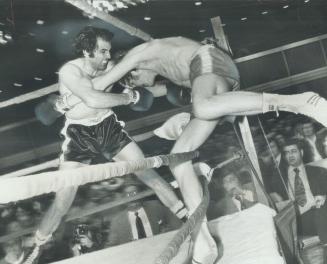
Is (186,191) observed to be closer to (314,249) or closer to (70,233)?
(314,249)

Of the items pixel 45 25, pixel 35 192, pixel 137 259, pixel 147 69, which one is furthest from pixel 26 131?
pixel 35 192

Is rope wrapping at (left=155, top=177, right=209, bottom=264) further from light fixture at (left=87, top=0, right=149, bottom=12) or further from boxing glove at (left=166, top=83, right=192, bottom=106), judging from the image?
light fixture at (left=87, top=0, right=149, bottom=12)

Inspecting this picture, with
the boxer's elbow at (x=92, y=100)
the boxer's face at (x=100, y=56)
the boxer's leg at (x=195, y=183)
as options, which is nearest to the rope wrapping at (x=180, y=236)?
the boxer's leg at (x=195, y=183)

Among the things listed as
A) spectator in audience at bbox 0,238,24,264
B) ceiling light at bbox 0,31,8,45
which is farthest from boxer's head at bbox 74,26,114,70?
spectator in audience at bbox 0,238,24,264

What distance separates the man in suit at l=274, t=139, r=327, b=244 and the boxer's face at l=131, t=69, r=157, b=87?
64 centimetres

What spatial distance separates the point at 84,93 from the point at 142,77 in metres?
0.22

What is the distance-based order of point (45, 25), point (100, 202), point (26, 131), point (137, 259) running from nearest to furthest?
1. point (137, 259)
2. point (45, 25)
3. point (26, 131)
4. point (100, 202)

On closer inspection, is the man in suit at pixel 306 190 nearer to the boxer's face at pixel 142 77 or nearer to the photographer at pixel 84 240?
the boxer's face at pixel 142 77

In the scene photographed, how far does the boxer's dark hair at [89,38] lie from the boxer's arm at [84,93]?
7cm

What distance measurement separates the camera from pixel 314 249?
1.30m

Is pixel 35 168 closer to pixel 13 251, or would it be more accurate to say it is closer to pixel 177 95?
pixel 177 95

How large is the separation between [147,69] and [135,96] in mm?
116

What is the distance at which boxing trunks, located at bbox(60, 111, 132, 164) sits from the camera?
1157 mm

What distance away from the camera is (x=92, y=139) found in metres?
1.17
